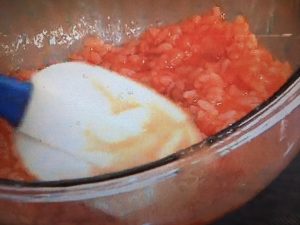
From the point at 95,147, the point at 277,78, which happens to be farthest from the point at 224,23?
the point at 95,147

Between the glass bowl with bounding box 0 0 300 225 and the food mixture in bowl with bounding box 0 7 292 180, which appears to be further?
the food mixture in bowl with bounding box 0 7 292 180

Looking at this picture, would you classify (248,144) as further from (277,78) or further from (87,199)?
(277,78)

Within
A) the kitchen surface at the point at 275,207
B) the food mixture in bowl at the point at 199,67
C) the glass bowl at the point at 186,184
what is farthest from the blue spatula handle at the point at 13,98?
the kitchen surface at the point at 275,207

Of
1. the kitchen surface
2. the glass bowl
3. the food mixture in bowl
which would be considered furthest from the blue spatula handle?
the kitchen surface

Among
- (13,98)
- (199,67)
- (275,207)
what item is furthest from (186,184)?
(199,67)

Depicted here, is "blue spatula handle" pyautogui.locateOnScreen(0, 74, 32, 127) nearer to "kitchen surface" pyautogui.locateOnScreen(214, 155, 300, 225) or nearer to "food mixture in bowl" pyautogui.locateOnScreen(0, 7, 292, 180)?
"food mixture in bowl" pyautogui.locateOnScreen(0, 7, 292, 180)

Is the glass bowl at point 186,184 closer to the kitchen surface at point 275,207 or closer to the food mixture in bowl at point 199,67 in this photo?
the kitchen surface at point 275,207

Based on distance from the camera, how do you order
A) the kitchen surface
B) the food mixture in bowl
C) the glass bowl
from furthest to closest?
1. the food mixture in bowl
2. the kitchen surface
3. the glass bowl
